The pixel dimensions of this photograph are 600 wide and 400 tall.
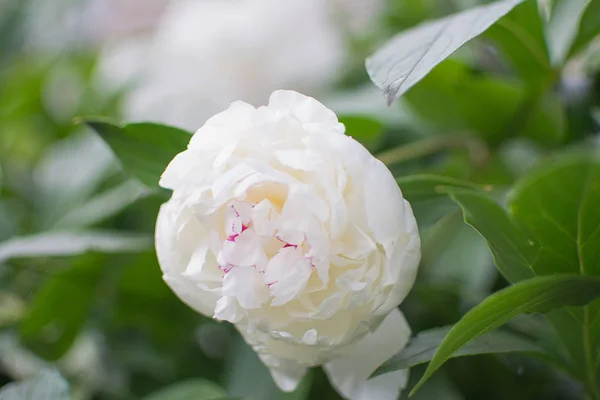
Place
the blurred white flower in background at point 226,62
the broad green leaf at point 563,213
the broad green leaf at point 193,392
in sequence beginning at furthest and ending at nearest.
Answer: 1. the blurred white flower in background at point 226,62
2. the broad green leaf at point 193,392
3. the broad green leaf at point 563,213

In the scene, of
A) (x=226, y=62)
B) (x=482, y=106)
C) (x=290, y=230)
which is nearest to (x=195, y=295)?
(x=290, y=230)

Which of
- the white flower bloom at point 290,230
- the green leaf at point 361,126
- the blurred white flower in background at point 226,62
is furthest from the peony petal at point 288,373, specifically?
the blurred white flower in background at point 226,62

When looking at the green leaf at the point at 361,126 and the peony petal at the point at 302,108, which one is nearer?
the peony petal at the point at 302,108

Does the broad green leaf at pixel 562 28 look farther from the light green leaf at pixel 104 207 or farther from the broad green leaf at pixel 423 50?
the light green leaf at pixel 104 207

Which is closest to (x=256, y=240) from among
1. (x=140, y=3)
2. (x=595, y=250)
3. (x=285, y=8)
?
(x=595, y=250)

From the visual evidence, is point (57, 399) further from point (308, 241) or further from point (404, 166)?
point (404, 166)

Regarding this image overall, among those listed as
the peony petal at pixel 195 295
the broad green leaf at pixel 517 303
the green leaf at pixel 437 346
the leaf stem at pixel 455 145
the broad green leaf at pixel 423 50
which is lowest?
the leaf stem at pixel 455 145

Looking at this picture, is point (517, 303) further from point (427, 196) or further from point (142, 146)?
point (142, 146)
